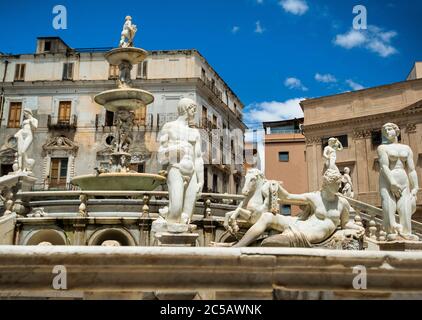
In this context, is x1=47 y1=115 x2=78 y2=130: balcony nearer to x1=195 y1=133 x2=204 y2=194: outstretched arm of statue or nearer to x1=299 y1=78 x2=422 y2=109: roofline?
x1=299 y1=78 x2=422 y2=109: roofline

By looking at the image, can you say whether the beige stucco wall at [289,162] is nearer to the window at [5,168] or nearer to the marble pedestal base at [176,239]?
the window at [5,168]

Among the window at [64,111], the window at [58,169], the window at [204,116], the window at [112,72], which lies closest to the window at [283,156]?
the window at [204,116]

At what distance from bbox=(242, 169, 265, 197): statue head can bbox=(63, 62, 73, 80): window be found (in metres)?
38.0

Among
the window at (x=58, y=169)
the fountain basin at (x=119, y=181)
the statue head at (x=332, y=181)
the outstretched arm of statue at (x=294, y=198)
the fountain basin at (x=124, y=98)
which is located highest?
the window at (x=58, y=169)

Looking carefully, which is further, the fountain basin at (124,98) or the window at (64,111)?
the window at (64,111)

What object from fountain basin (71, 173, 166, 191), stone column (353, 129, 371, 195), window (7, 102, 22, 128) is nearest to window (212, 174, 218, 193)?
stone column (353, 129, 371, 195)

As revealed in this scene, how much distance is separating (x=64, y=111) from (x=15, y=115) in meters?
4.68

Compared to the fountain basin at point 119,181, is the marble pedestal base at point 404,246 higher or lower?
lower

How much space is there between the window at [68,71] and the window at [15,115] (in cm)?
500

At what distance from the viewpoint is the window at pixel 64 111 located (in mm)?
39656

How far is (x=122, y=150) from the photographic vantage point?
15250mm

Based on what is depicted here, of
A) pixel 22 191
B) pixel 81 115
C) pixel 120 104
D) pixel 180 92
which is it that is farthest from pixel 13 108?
pixel 22 191

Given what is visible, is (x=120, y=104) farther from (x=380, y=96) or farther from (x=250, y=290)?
(x=380, y=96)

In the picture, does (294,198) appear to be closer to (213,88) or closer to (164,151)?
(164,151)
